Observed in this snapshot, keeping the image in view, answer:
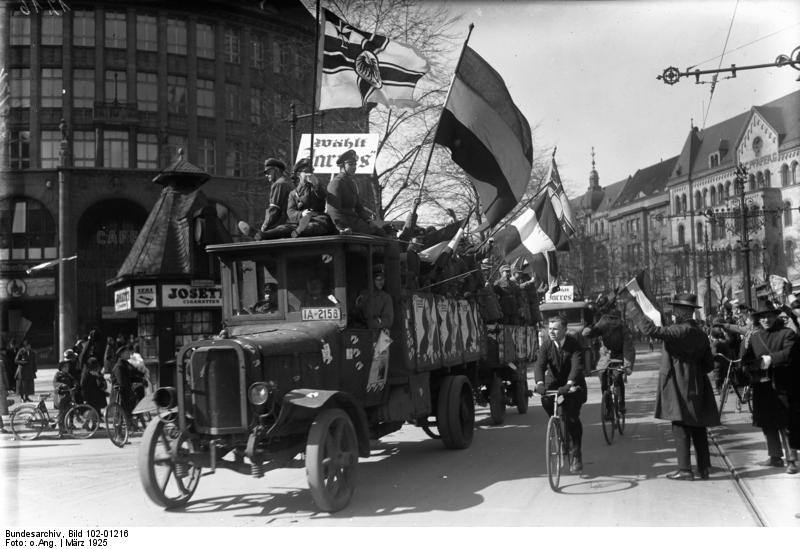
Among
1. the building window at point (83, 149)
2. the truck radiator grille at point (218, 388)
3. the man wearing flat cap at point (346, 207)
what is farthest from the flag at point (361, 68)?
the building window at point (83, 149)

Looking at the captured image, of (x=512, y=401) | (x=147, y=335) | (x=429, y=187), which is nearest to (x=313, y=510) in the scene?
(x=512, y=401)

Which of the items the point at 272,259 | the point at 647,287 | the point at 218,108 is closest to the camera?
the point at 272,259

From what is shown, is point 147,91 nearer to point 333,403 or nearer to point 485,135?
point 485,135

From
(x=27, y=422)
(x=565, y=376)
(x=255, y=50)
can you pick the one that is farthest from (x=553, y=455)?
(x=255, y=50)

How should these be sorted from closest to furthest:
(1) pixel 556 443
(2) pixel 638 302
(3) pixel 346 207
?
(1) pixel 556 443 → (2) pixel 638 302 → (3) pixel 346 207

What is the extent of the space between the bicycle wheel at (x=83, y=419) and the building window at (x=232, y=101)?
34278 millimetres

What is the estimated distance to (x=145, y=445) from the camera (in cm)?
754

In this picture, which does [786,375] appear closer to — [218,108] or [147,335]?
[147,335]

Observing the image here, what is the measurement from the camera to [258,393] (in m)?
7.34

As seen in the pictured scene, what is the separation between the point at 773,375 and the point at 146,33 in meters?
43.2

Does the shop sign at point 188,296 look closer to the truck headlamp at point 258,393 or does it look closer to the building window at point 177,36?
the truck headlamp at point 258,393

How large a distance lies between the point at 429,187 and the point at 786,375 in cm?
1821

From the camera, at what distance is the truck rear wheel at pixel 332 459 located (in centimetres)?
729

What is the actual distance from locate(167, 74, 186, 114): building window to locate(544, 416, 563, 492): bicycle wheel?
136ft
